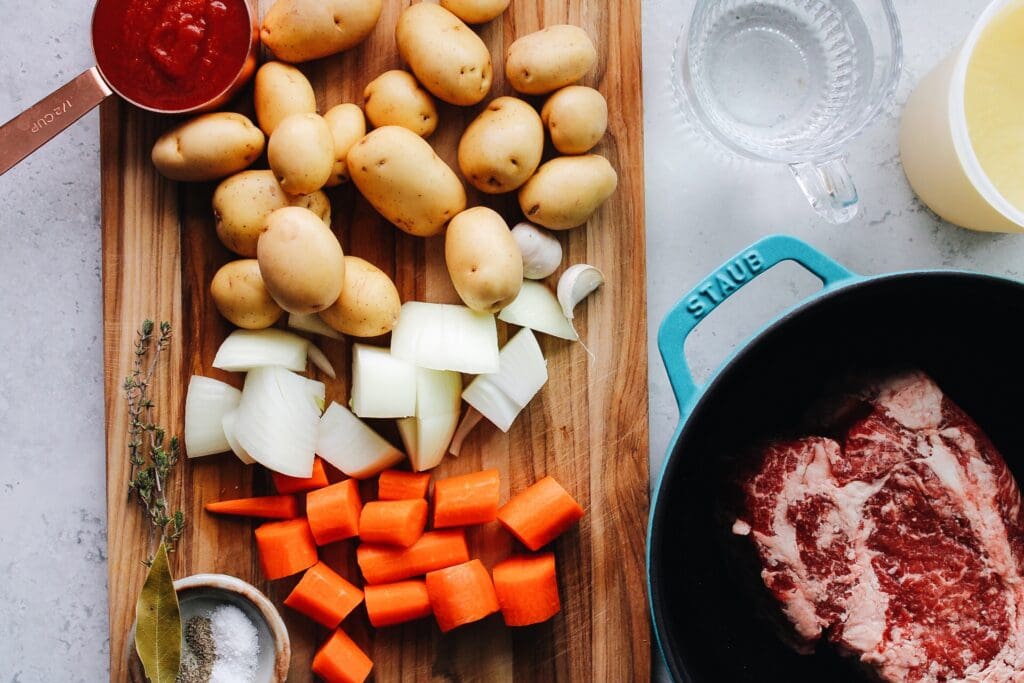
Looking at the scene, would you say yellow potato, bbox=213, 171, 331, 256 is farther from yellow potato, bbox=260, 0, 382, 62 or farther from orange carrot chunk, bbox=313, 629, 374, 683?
orange carrot chunk, bbox=313, 629, 374, 683

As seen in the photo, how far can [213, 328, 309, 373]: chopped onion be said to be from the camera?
1.37 m

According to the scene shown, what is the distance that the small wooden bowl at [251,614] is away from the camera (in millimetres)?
1340

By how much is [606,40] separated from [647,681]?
3.73ft

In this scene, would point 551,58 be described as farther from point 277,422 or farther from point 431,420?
point 277,422

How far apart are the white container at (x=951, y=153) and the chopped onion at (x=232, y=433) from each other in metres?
1.29

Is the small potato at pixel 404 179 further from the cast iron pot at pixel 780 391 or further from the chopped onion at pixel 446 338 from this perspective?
the cast iron pot at pixel 780 391

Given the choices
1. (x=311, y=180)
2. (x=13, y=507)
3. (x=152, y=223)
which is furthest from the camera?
(x=13, y=507)

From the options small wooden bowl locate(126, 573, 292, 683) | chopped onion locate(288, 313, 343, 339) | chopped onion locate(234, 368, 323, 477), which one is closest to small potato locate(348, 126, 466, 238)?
chopped onion locate(288, 313, 343, 339)

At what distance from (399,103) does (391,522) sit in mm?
709

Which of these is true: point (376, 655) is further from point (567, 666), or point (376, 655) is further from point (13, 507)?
point (13, 507)

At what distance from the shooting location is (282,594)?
1430mm

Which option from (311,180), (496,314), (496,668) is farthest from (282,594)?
(311,180)

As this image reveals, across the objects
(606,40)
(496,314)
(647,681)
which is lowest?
(647,681)

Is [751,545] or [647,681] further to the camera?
[647,681]
